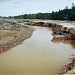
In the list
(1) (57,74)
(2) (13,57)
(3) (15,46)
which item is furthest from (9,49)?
(1) (57,74)

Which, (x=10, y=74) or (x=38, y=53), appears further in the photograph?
(x=38, y=53)

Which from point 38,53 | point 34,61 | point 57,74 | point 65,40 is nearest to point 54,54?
point 38,53

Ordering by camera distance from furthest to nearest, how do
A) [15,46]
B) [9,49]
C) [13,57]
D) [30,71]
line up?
1. [15,46]
2. [9,49]
3. [13,57]
4. [30,71]

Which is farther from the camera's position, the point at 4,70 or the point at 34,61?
the point at 34,61

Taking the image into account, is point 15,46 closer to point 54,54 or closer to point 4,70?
point 54,54

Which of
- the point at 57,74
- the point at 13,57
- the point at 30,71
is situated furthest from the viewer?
the point at 13,57

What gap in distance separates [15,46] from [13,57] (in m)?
5.73

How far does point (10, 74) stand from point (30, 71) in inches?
54.0

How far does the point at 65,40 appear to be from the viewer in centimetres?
2881

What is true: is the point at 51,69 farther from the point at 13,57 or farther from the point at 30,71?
the point at 13,57

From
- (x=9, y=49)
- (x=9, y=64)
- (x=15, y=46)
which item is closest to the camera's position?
(x=9, y=64)

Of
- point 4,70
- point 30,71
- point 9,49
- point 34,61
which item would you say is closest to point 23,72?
point 30,71

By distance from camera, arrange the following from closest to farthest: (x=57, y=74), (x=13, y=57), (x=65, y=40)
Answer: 1. (x=57, y=74)
2. (x=13, y=57)
3. (x=65, y=40)

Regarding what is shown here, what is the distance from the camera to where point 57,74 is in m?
13.7
